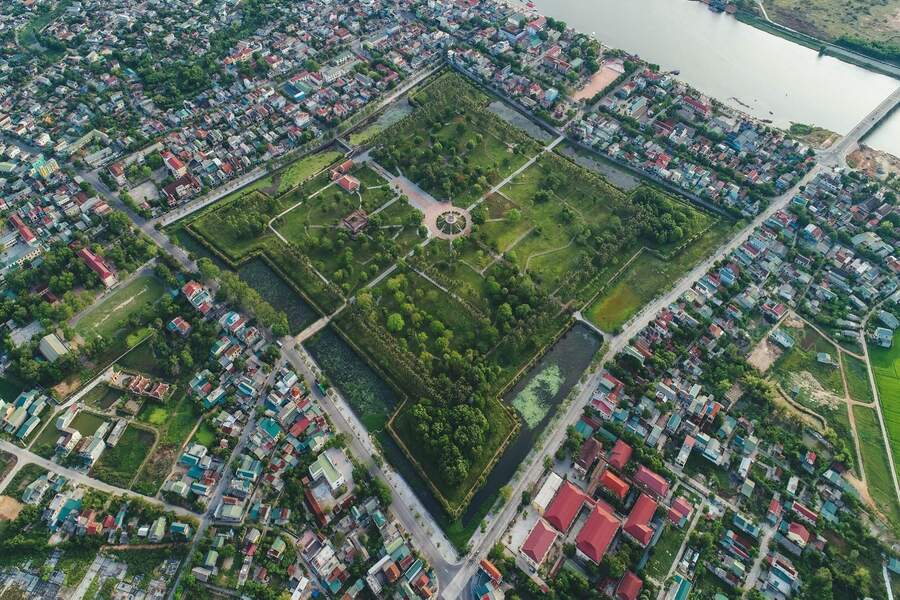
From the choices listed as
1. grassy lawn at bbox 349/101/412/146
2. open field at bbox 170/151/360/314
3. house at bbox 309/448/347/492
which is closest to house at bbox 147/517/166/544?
house at bbox 309/448/347/492

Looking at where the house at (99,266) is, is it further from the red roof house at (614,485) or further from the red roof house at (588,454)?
the red roof house at (614,485)

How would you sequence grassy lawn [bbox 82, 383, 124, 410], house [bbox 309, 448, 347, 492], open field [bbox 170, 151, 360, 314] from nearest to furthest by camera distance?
house [bbox 309, 448, 347, 492] → grassy lawn [bbox 82, 383, 124, 410] → open field [bbox 170, 151, 360, 314]

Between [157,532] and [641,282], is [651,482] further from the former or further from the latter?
[157,532]

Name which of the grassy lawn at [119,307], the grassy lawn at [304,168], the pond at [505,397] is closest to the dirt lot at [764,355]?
the pond at [505,397]

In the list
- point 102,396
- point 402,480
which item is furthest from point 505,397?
point 102,396

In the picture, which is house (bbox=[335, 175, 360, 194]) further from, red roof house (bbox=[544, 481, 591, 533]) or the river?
the river

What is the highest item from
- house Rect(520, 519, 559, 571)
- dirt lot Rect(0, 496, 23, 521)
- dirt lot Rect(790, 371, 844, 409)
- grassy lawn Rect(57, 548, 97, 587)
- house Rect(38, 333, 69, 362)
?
dirt lot Rect(790, 371, 844, 409)
